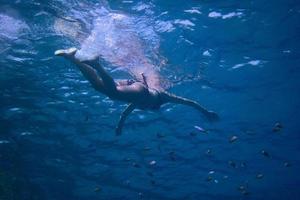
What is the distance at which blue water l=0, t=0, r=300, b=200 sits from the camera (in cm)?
1387

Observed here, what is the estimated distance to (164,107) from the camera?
2003 cm

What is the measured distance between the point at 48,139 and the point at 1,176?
8.37 meters

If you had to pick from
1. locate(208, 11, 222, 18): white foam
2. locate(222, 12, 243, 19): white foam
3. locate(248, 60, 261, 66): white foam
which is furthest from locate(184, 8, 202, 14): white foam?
locate(248, 60, 261, 66): white foam

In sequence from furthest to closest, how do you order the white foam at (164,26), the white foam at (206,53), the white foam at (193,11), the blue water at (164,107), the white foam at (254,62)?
the white foam at (254,62) < the white foam at (206,53) < the white foam at (164,26) < the blue water at (164,107) < the white foam at (193,11)

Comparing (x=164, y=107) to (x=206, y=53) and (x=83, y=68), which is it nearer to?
(x=206, y=53)

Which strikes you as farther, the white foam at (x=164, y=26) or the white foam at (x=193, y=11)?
the white foam at (x=164, y=26)

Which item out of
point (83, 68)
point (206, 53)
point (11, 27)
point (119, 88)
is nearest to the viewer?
point (83, 68)

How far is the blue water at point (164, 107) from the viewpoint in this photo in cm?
1387

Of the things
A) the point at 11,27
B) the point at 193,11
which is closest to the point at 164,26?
the point at 193,11

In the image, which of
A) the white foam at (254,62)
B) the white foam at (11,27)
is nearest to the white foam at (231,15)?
the white foam at (254,62)

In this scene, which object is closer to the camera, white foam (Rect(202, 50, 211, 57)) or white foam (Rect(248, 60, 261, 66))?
white foam (Rect(202, 50, 211, 57))

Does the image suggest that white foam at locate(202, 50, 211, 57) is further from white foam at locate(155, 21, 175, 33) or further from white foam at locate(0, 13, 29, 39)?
white foam at locate(0, 13, 29, 39)

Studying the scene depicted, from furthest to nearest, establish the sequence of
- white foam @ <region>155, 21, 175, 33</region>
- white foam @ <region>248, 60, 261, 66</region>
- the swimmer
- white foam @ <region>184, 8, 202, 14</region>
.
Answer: white foam @ <region>248, 60, 261, 66</region> < white foam @ <region>155, 21, 175, 33</region> < white foam @ <region>184, 8, 202, 14</region> < the swimmer

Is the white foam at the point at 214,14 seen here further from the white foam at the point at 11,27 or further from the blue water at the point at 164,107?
the white foam at the point at 11,27
